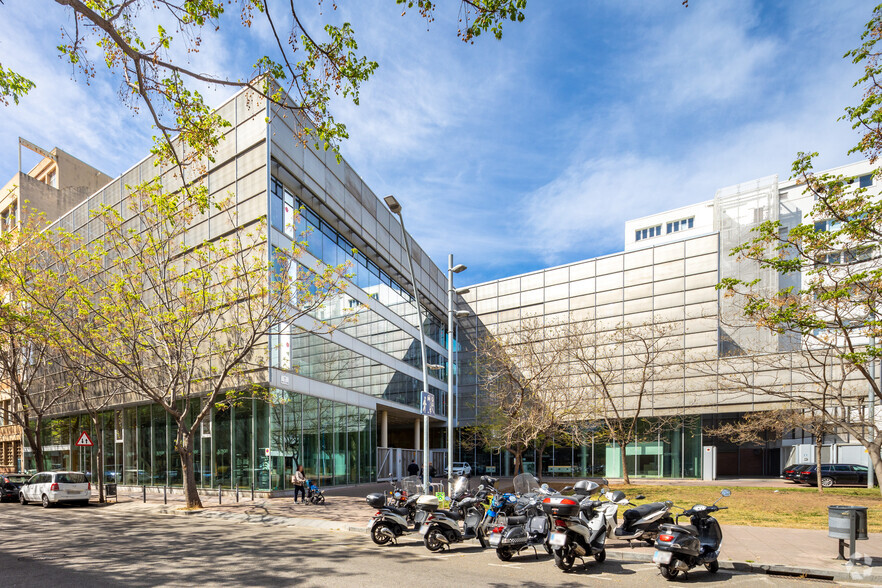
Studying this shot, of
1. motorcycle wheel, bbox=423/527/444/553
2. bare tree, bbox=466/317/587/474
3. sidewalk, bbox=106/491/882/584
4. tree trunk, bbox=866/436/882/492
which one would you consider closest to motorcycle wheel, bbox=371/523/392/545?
motorcycle wheel, bbox=423/527/444/553

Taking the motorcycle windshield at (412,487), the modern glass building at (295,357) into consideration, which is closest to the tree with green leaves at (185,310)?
the modern glass building at (295,357)

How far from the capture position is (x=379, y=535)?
11.5 meters

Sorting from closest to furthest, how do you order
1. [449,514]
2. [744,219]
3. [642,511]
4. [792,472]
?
[642,511] → [449,514] → [792,472] → [744,219]

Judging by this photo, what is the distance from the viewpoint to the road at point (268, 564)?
8.17 m

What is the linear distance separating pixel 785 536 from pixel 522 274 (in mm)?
39546

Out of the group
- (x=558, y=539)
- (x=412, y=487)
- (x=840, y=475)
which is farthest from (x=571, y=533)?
(x=840, y=475)

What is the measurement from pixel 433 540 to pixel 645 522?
4.18 m

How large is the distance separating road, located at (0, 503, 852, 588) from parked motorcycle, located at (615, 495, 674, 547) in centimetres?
87

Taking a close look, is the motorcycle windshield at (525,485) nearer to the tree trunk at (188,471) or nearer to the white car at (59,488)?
the tree trunk at (188,471)

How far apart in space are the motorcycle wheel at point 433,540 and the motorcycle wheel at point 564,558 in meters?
2.77

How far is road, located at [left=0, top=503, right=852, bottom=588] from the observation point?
8.17 meters

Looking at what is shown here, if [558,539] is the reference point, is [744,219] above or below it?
above

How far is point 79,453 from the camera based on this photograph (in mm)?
35781

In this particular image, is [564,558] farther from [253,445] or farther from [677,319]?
[677,319]
